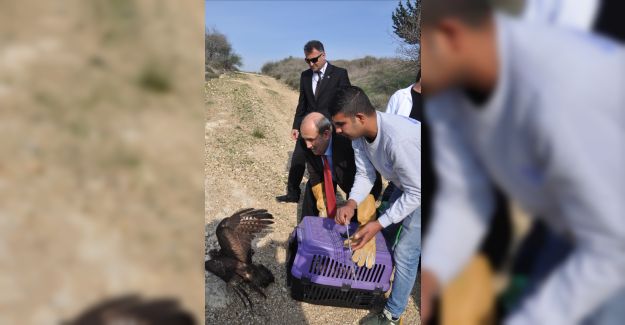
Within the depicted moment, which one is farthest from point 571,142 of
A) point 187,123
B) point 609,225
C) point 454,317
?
point 187,123

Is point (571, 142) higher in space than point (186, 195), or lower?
higher

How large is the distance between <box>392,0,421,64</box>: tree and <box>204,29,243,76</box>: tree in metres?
0.37

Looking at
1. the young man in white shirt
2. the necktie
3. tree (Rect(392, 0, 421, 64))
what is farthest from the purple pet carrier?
tree (Rect(392, 0, 421, 64))

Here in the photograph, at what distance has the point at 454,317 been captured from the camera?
0.65 metres

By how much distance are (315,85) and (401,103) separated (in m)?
0.32

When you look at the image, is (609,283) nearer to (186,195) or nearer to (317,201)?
(186,195)

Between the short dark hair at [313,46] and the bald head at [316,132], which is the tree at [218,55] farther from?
the bald head at [316,132]

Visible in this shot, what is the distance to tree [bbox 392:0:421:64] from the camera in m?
0.87

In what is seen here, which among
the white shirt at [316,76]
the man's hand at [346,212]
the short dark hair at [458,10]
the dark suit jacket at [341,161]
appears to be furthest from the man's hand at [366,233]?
the short dark hair at [458,10]

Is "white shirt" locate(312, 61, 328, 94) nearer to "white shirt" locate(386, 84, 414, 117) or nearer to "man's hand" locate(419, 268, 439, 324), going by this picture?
"white shirt" locate(386, 84, 414, 117)

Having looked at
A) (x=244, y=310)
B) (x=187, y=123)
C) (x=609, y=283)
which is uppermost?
(x=187, y=123)

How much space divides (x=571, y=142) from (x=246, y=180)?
42.1 inches

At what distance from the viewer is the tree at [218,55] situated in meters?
0.77

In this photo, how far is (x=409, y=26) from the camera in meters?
0.91
